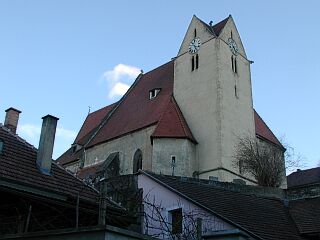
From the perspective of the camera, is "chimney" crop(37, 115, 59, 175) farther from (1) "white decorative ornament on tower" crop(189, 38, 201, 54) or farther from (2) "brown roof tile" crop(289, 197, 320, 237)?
(1) "white decorative ornament on tower" crop(189, 38, 201, 54)

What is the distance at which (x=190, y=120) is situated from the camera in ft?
96.2

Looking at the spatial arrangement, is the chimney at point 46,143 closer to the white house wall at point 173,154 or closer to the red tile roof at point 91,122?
the white house wall at point 173,154

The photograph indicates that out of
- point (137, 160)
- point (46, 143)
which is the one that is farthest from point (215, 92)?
point (46, 143)

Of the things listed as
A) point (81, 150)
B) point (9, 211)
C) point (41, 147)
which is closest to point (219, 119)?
point (81, 150)

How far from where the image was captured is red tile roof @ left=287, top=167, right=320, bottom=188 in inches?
1418

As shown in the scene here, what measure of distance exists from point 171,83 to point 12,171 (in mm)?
21858

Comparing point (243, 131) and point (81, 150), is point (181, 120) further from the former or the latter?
point (81, 150)

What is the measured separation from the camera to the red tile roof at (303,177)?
3601cm

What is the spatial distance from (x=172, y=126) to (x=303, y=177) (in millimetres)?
Answer: 14956

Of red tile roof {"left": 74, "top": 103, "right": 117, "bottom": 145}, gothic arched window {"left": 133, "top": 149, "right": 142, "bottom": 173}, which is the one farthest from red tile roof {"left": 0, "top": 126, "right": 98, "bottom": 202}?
red tile roof {"left": 74, "top": 103, "right": 117, "bottom": 145}

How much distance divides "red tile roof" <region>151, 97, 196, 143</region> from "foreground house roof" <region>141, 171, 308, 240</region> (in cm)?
1009

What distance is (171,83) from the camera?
107 ft

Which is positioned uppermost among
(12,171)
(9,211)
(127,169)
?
(127,169)

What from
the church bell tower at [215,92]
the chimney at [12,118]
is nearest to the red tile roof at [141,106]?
the church bell tower at [215,92]
